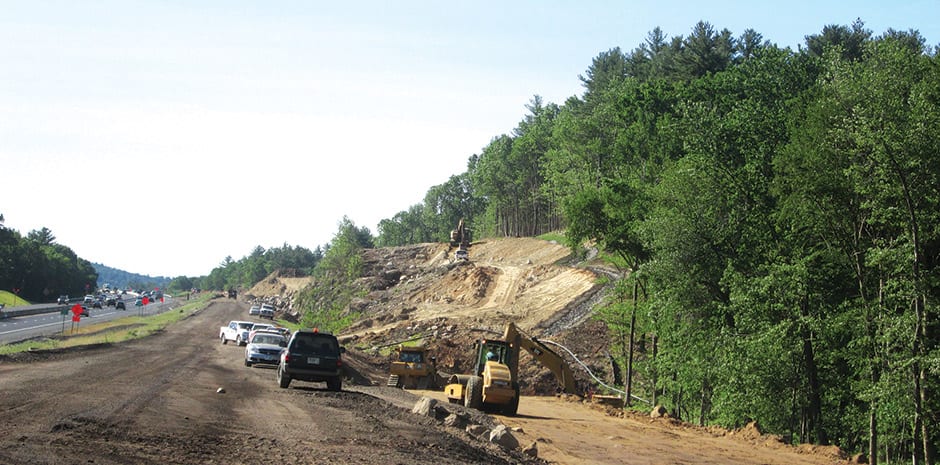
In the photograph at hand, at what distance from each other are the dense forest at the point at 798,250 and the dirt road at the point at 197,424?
1318 centimetres

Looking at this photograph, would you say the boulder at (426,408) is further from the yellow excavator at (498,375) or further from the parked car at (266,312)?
the parked car at (266,312)

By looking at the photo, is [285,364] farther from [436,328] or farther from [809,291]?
[436,328]

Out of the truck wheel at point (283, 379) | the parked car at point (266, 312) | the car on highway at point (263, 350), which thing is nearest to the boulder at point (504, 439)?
the truck wheel at point (283, 379)

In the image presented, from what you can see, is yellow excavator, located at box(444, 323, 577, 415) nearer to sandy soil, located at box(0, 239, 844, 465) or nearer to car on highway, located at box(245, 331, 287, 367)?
sandy soil, located at box(0, 239, 844, 465)

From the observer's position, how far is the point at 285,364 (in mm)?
28234

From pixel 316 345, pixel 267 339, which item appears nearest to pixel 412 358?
pixel 267 339

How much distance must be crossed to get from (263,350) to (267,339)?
1391 millimetres

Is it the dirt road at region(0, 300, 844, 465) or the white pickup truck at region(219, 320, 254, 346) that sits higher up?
the white pickup truck at region(219, 320, 254, 346)

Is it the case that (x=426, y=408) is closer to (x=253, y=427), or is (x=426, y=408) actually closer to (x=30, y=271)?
(x=253, y=427)

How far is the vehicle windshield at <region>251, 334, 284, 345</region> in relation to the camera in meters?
40.5

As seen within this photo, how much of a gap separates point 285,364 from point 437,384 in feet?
56.7

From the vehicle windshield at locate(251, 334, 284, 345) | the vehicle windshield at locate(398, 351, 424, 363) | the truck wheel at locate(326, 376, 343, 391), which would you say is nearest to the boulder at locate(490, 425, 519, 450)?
the truck wheel at locate(326, 376, 343, 391)

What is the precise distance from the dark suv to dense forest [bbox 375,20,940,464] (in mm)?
13455

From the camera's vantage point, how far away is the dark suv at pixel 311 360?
28328 millimetres
